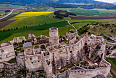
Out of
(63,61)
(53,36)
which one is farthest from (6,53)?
(63,61)

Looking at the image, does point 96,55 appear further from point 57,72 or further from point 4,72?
point 4,72

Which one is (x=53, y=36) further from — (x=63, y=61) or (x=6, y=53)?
(x=6, y=53)

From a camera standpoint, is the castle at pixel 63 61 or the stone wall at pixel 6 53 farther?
the stone wall at pixel 6 53

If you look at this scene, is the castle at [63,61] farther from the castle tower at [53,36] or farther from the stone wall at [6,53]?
the stone wall at [6,53]

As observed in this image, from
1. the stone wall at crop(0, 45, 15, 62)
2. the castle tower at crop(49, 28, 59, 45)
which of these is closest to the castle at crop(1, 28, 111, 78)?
the castle tower at crop(49, 28, 59, 45)

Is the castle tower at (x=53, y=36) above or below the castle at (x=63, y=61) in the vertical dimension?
above

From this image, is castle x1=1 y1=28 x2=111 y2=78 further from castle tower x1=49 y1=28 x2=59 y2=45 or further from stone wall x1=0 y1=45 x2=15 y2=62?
stone wall x1=0 y1=45 x2=15 y2=62

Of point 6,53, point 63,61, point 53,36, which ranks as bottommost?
point 63,61

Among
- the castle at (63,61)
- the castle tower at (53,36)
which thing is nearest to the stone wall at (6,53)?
the castle at (63,61)

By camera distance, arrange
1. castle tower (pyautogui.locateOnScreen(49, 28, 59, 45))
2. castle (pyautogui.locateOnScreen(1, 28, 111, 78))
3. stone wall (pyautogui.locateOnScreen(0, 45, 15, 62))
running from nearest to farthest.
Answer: castle (pyautogui.locateOnScreen(1, 28, 111, 78)), stone wall (pyautogui.locateOnScreen(0, 45, 15, 62)), castle tower (pyautogui.locateOnScreen(49, 28, 59, 45))

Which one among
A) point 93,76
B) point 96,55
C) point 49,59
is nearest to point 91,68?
point 93,76

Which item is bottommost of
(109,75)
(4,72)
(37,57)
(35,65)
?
(109,75)
